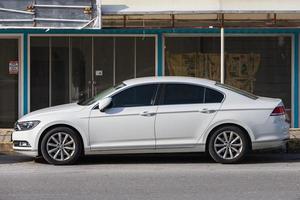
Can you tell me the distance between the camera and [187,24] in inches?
588

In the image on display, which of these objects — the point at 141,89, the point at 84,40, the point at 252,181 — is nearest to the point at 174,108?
the point at 141,89

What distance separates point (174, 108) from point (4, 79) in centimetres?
629

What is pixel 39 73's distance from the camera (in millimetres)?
15672

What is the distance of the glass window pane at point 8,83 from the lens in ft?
51.5

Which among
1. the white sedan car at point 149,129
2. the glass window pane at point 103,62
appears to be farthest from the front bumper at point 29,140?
the glass window pane at point 103,62

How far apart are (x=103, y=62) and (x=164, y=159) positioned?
4.60m

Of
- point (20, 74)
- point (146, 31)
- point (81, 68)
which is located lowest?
point (20, 74)

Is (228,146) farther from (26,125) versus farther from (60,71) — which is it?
(60,71)

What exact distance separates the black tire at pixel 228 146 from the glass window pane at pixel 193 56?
198 inches

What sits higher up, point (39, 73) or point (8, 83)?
point (39, 73)

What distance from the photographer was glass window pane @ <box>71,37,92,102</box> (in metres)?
15.7

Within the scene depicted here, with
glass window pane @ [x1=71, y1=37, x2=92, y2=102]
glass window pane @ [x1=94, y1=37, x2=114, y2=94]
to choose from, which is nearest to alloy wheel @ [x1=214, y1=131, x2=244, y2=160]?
glass window pane @ [x1=94, y1=37, x2=114, y2=94]

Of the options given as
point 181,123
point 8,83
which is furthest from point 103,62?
point 181,123

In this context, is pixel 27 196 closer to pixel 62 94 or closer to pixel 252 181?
pixel 252 181
